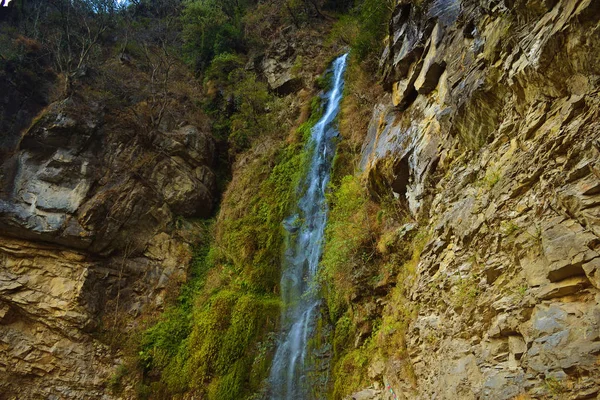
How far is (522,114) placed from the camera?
5.34 meters

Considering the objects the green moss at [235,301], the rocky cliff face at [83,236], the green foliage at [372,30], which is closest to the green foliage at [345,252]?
the green moss at [235,301]

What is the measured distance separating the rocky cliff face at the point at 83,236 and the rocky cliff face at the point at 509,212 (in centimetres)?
888

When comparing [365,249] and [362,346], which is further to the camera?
[365,249]

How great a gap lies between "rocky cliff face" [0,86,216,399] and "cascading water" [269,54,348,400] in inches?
172

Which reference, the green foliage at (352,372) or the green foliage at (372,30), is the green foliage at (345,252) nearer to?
the green foliage at (352,372)

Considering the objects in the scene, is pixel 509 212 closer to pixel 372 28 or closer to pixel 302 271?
pixel 302 271

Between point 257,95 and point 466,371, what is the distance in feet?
54.4

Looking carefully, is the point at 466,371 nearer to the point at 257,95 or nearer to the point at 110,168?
the point at 110,168

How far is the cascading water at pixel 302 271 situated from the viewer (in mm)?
8852

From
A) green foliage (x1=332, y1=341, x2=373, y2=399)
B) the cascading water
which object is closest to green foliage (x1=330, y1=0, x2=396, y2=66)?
the cascading water

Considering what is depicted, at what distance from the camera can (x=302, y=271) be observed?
35.9 ft

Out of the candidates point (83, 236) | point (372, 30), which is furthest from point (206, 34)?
point (83, 236)

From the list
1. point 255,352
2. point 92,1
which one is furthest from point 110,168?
point 92,1

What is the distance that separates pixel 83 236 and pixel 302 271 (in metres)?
7.29
